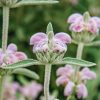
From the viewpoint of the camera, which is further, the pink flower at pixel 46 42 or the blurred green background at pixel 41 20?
the blurred green background at pixel 41 20

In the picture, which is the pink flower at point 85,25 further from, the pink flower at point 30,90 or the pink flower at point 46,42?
the pink flower at point 30,90

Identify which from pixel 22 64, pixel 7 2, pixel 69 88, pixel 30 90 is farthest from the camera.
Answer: pixel 30 90

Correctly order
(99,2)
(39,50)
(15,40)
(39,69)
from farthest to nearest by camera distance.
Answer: (99,2), (15,40), (39,69), (39,50)

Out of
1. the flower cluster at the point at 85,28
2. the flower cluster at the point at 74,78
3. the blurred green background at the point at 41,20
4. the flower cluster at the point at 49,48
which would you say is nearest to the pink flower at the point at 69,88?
the flower cluster at the point at 74,78

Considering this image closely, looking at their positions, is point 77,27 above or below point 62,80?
above

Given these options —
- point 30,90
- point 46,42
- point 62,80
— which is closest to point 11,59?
point 46,42

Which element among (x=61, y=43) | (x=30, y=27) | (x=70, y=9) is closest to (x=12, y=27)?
(x=30, y=27)

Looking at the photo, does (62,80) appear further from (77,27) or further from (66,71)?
(77,27)

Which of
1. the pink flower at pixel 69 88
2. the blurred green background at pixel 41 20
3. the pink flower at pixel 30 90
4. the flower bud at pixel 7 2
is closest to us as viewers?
the flower bud at pixel 7 2

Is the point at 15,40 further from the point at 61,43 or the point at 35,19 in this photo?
the point at 61,43

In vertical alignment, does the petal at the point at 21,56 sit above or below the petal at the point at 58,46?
below

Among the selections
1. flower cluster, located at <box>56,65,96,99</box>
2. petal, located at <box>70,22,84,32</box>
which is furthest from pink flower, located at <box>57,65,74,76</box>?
petal, located at <box>70,22,84,32</box>
